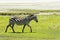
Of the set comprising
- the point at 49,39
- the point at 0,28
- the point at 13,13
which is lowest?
the point at 49,39

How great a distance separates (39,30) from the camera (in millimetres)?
1355

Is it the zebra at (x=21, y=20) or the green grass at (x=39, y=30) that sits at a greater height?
the zebra at (x=21, y=20)

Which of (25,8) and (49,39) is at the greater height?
(25,8)

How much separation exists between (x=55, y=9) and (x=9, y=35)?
57cm

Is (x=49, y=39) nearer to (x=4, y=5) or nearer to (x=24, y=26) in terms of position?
(x=24, y=26)

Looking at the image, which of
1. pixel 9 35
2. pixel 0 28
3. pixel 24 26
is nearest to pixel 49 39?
pixel 24 26

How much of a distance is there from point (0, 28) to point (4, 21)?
9 centimetres

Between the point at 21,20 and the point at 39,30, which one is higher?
the point at 21,20

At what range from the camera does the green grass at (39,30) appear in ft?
4.37

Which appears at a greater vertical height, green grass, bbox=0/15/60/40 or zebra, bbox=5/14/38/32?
zebra, bbox=5/14/38/32

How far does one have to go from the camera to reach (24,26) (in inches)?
54.2

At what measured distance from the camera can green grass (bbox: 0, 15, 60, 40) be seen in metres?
1.33

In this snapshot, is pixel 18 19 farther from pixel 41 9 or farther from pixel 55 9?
pixel 55 9

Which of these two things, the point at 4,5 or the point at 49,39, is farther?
the point at 4,5
